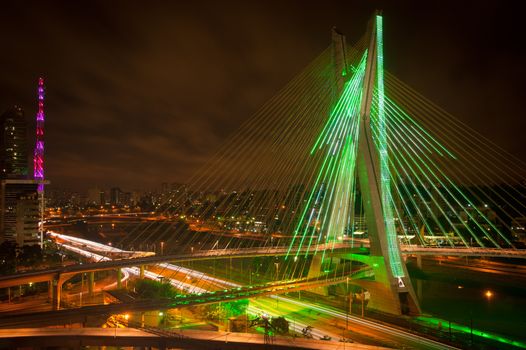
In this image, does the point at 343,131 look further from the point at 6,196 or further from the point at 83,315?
the point at 6,196

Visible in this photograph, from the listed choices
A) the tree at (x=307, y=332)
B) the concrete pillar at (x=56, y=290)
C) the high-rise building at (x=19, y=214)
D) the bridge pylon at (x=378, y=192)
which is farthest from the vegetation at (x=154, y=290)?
the high-rise building at (x=19, y=214)

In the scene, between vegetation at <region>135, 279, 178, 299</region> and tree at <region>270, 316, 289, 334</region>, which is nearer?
tree at <region>270, 316, 289, 334</region>

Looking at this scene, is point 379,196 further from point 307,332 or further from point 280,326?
point 280,326

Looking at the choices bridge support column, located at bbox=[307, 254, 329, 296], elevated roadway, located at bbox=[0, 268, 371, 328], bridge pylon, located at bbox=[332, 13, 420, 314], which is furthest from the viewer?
bridge support column, located at bbox=[307, 254, 329, 296]

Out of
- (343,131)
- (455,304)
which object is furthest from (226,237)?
(343,131)

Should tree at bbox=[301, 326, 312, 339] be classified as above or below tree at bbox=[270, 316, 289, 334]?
below

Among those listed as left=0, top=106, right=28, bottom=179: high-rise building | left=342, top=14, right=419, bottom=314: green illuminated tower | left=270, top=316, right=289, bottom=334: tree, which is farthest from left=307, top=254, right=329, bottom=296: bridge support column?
left=0, top=106, right=28, bottom=179: high-rise building

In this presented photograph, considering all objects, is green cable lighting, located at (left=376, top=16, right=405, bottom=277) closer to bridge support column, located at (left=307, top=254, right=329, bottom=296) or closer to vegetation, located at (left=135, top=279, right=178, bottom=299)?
bridge support column, located at (left=307, top=254, right=329, bottom=296)

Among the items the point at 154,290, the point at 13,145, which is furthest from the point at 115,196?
the point at 154,290

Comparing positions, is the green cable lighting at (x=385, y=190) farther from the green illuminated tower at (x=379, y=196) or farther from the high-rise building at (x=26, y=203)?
the high-rise building at (x=26, y=203)
